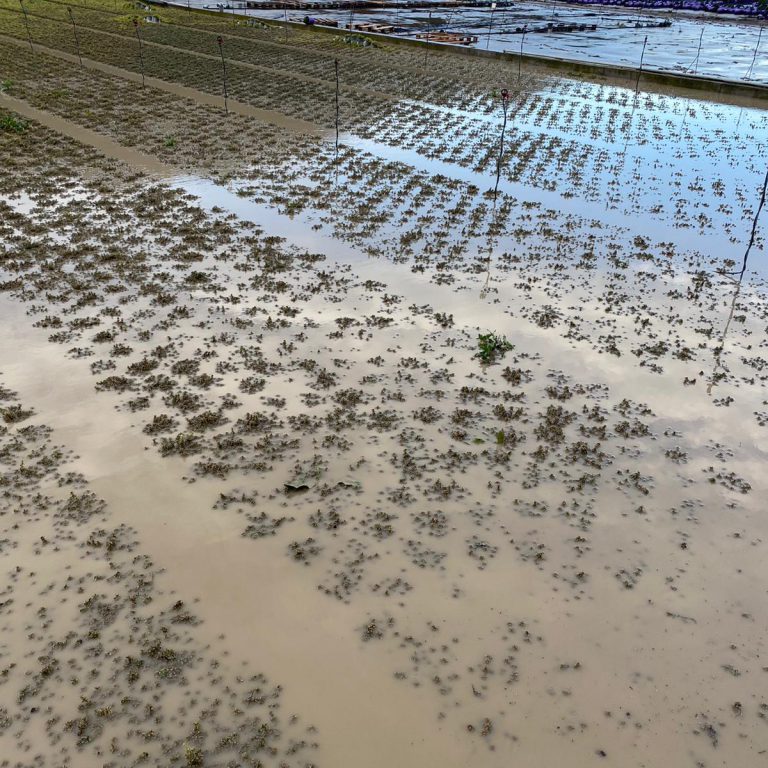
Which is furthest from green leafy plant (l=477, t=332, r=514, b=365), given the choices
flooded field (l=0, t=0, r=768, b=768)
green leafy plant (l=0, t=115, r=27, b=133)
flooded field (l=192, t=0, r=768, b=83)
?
flooded field (l=192, t=0, r=768, b=83)

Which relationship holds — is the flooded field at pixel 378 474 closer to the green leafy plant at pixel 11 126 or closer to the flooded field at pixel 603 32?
the green leafy plant at pixel 11 126

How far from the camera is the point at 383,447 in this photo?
5875 millimetres

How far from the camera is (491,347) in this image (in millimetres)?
7336

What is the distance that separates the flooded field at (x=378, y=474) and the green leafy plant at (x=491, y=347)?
0.05 metres

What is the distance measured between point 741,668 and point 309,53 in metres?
31.6

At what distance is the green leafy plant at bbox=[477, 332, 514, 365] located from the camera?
7.24 metres

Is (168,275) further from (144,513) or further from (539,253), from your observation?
(539,253)

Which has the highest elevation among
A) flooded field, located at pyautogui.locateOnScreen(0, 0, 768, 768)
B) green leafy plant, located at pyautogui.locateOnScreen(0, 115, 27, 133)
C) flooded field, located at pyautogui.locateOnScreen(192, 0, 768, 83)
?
flooded field, located at pyautogui.locateOnScreen(192, 0, 768, 83)

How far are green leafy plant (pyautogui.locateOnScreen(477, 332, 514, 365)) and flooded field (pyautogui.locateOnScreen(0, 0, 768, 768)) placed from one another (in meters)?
0.05

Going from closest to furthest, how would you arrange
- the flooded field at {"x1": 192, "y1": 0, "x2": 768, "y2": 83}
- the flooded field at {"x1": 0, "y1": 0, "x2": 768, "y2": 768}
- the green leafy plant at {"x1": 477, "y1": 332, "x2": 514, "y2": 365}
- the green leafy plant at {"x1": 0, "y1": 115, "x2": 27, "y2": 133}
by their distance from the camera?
the flooded field at {"x1": 0, "y1": 0, "x2": 768, "y2": 768} → the green leafy plant at {"x1": 477, "y1": 332, "x2": 514, "y2": 365} → the green leafy plant at {"x1": 0, "y1": 115, "x2": 27, "y2": 133} → the flooded field at {"x1": 192, "y1": 0, "x2": 768, "y2": 83}

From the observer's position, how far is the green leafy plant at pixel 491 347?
285 inches

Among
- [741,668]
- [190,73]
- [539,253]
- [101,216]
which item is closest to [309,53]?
[190,73]

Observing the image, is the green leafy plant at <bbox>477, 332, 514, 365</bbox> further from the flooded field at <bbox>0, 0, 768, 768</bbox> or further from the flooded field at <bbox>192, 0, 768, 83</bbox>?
the flooded field at <bbox>192, 0, 768, 83</bbox>

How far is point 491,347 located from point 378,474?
2597mm
